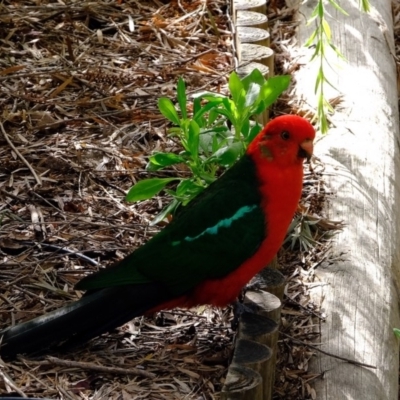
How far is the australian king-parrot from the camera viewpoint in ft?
12.6

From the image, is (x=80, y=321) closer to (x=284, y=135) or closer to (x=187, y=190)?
(x=187, y=190)

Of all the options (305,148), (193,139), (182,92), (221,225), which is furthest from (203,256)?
(182,92)

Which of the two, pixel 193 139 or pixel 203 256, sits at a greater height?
pixel 193 139

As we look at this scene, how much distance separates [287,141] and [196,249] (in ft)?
2.06

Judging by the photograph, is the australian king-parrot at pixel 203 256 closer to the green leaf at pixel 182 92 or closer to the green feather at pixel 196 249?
the green feather at pixel 196 249

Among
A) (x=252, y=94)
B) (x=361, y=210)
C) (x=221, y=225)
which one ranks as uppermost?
(x=252, y=94)

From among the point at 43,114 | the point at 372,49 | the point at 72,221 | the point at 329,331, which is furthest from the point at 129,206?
the point at 372,49

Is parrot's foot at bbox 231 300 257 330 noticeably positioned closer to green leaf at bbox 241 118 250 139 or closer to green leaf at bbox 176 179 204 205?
green leaf at bbox 176 179 204 205

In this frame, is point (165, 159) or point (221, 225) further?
point (165, 159)

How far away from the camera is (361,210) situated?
4.89 meters

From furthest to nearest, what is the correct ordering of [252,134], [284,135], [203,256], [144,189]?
1. [252,134]
2. [144,189]
3. [284,135]
4. [203,256]

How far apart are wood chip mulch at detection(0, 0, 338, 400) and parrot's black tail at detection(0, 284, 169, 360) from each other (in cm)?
7

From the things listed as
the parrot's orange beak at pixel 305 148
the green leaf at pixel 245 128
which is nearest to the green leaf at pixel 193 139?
the green leaf at pixel 245 128

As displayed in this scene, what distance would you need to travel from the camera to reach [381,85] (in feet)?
19.3
